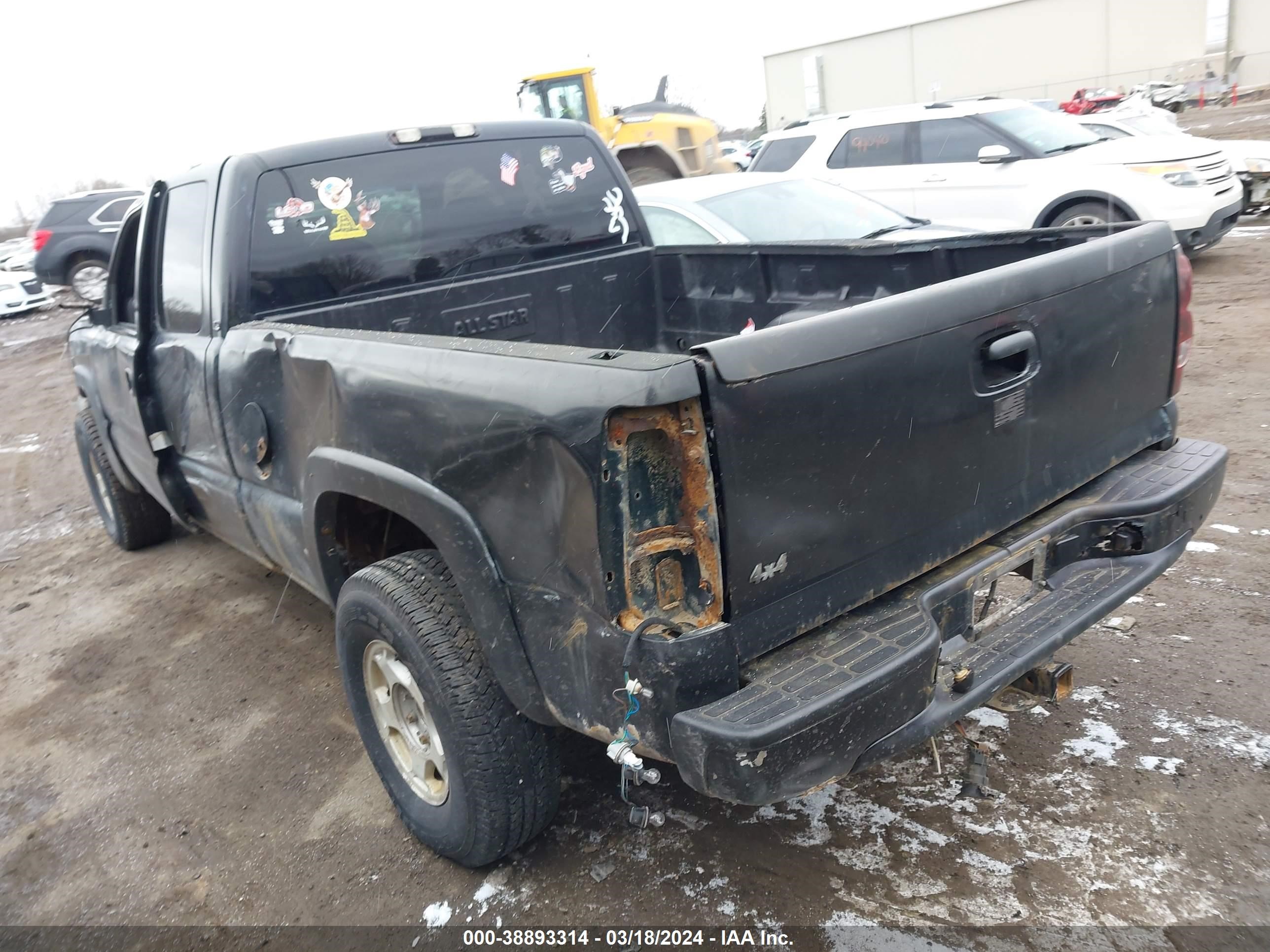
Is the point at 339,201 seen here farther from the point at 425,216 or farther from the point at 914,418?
the point at 914,418

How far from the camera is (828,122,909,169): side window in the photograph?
405 inches

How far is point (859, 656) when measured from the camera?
209cm

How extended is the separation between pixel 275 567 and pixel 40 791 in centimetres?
109

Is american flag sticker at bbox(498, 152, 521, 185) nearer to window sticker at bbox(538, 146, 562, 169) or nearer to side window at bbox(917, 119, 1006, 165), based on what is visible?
window sticker at bbox(538, 146, 562, 169)

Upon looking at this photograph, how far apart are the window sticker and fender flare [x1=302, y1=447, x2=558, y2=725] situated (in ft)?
6.36

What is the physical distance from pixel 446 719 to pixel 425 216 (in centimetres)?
208

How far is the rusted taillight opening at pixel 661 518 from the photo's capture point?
1916 mm

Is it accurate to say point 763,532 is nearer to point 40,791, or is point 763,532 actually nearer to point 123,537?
point 40,791

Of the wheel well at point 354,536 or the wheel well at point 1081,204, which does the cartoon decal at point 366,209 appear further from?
the wheel well at point 1081,204

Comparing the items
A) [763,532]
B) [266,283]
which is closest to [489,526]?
[763,532]

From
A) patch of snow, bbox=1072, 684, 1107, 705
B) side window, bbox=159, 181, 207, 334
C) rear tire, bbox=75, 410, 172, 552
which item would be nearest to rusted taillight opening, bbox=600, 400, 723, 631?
patch of snow, bbox=1072, 684, 1107, 705

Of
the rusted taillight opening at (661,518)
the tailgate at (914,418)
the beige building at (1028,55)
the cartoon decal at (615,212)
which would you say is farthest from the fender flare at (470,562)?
the beige building at (1028,55)

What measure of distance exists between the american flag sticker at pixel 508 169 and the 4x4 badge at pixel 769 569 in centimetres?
248

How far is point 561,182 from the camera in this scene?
13.6ft
